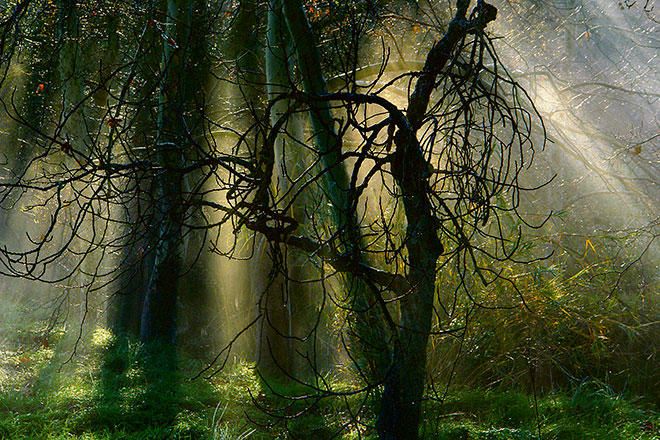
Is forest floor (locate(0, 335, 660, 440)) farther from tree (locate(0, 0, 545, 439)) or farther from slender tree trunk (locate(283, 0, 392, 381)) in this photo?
tree (locate(0, 0, 545, 439))

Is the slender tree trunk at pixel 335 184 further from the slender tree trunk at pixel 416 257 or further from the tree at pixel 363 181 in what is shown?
the slender tree trunk at pixel 416 257

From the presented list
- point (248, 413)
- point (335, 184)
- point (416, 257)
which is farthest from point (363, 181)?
Answer: point (248, 413)

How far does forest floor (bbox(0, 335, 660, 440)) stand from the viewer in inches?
250

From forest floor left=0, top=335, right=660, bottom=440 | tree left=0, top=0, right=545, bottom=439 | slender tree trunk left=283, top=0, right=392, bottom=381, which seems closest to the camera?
tree left=0, top=0, right=545, bottom=439

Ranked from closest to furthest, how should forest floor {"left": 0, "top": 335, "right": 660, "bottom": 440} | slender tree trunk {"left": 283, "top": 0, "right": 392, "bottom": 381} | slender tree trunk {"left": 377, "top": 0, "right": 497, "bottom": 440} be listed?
slender tree trunk {"left": 377, "top": 0, "right": 497, "bottom": 440}, slender tree trunk {"left": 283, "top": 0, "right": 392, "bottom": 381}, forest floor {"left": 0, "top": 335, "right": 660, "bottom": 440}

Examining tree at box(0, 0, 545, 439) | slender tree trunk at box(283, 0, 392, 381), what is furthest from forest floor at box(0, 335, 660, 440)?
tree at box(0, 0, 545, 439)

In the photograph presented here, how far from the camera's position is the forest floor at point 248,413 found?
250 inches

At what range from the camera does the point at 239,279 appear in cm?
1257

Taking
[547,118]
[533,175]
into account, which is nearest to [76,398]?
[547,118]

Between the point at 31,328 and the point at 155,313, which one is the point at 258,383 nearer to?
the point at 155,313

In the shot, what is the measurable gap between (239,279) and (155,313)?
165cm

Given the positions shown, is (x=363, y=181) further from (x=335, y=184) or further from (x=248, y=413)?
(x=248, y=413)

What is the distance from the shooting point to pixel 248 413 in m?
7.25

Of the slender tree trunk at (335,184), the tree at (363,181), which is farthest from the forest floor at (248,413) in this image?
the tree at (363,181)
